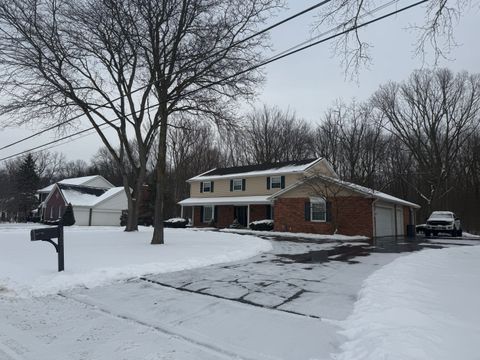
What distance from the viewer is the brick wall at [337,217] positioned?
1053 inches

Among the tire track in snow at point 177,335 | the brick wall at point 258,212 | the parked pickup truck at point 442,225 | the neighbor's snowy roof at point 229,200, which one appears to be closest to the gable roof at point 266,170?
the neighbor's snowy roof at point 229,200

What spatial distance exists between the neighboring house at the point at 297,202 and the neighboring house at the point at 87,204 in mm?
11677

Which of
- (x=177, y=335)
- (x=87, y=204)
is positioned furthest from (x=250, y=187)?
(x=177, y=335)

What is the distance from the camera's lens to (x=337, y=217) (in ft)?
91.1

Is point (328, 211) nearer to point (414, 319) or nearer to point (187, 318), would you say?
point (414, 319)

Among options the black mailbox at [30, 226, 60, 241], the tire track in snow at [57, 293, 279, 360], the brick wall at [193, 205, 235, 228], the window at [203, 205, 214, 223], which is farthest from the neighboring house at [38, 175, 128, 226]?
the tire track in snow at [57, 293, 279, 360]

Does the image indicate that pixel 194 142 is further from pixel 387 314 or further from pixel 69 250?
pixel 387 314

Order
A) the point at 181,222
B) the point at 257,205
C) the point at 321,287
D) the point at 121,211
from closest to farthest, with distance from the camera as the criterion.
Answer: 1. the point at 321,287
2. the point at 257,205
3. the point at 181,222
4. the point at 121,211

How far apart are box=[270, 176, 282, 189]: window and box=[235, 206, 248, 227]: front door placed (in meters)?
3.60

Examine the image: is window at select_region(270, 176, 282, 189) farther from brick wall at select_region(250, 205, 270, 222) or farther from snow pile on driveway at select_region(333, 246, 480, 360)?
snow pile on driveway at select_region(333, 246, 480, 360)

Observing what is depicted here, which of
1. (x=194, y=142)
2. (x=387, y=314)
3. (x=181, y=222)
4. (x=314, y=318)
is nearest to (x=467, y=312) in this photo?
(x=387, y=314)

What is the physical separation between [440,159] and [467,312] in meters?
44.4

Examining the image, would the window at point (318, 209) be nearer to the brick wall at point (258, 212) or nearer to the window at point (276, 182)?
the window at point (276, 182)

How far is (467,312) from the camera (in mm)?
6031
